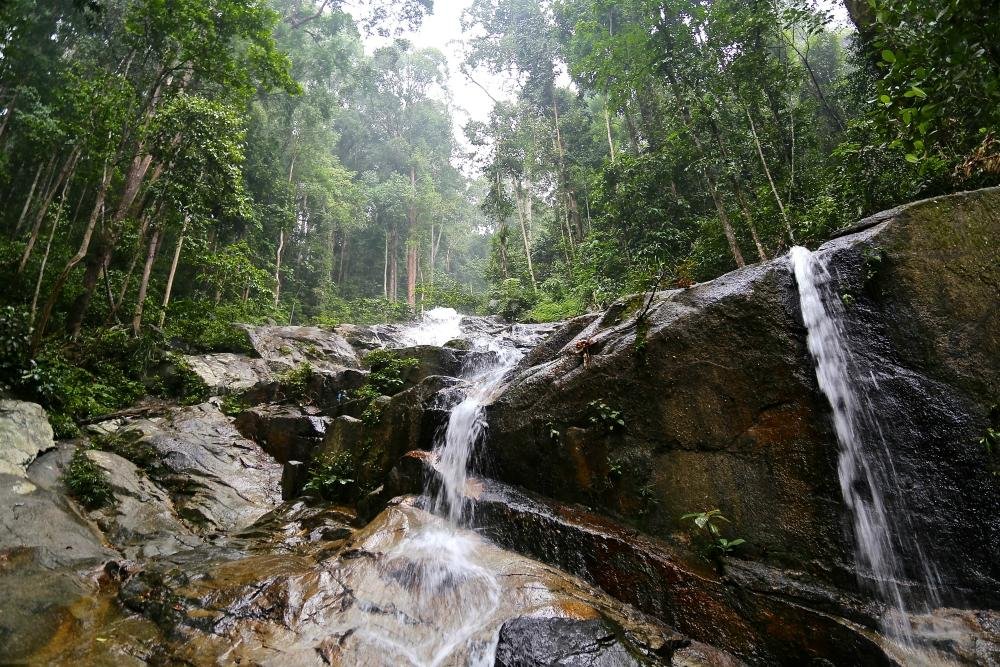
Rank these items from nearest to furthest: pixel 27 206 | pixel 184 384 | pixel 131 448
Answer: pixel 131 448, pixel 184 384, pixel 27 206

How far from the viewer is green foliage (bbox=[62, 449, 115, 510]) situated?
5.51m

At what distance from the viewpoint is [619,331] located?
5.12 m

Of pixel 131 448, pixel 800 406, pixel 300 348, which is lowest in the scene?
pixel 800 406

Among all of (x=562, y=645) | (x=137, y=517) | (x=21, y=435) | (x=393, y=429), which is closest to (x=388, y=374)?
(x=393, y=429)

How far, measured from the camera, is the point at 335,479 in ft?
21.9

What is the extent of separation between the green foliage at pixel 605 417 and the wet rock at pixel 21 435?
21.9 feet

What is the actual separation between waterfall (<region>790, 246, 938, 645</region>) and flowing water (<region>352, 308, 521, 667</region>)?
278 centimetres

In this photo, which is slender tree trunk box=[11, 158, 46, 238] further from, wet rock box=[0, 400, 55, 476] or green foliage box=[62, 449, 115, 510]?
green foliage box=[62, 449, 115, 510]

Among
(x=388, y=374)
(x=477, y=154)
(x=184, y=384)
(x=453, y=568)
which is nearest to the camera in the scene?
(x=453, y=568)

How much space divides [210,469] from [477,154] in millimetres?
23928

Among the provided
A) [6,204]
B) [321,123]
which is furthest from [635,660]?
[321,123]

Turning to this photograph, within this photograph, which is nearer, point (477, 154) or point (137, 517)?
point (137, 517)

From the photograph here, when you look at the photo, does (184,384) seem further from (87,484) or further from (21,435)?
(87,484)

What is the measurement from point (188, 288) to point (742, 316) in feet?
63.2
